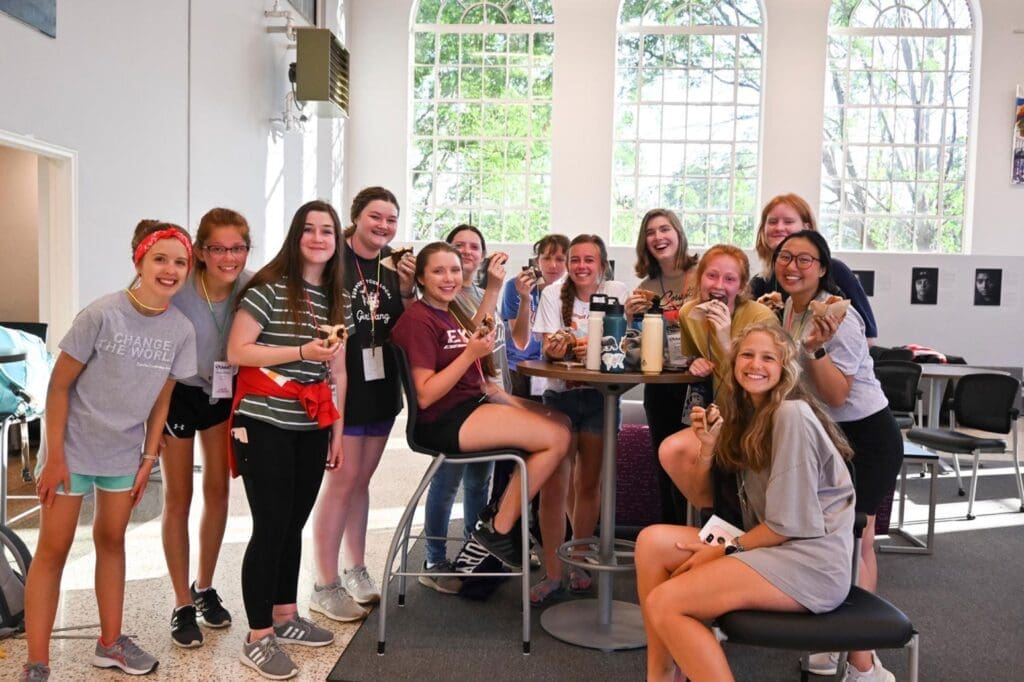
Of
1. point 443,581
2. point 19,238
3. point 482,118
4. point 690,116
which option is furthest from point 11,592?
point 690,116

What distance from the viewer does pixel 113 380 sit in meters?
2.50

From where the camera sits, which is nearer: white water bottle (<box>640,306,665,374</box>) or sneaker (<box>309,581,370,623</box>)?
white water bottle (<box>640,306,665,374</box>)

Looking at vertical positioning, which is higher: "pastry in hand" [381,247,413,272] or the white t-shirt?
"pastry in hand" [381,247,413,272]

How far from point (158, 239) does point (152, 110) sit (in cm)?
336

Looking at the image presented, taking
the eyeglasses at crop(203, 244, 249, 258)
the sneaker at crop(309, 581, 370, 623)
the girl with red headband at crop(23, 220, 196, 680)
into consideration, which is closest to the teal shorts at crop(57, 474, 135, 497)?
the girl with red headband at crop(23, 220, 196, 680)

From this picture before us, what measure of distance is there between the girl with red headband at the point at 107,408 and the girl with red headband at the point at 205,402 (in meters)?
0.18

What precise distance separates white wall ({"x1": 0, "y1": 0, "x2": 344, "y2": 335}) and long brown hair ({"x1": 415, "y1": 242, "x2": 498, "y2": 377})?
7.71ft

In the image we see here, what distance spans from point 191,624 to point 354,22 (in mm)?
8044

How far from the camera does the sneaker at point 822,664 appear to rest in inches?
111

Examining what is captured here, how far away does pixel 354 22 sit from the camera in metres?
9.58

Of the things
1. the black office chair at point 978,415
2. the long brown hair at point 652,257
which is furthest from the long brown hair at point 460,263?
the black office chair at point 978,415

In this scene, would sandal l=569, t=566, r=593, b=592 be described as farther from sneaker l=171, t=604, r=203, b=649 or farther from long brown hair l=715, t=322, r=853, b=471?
sneaker l=171, t=604, r=203, b=649

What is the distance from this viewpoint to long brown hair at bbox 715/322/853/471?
225 centimetres

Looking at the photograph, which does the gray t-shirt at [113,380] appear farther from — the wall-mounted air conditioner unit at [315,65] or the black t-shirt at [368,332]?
the wall-mounted air conditioner unit at [315,65]
